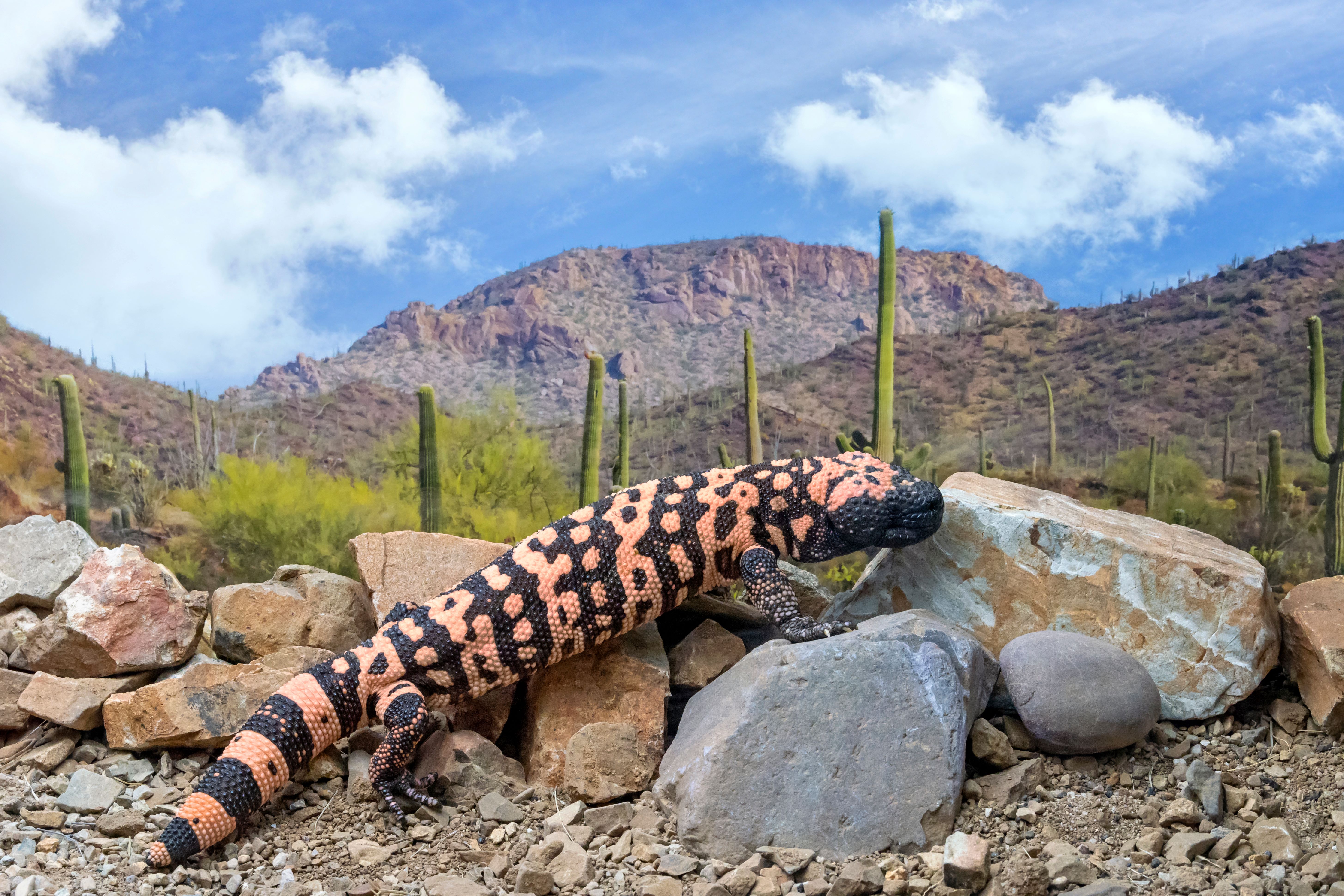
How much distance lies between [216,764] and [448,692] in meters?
0.93

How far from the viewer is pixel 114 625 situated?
4.18 metres

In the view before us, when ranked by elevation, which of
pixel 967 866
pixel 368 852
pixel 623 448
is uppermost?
pixel 623 448

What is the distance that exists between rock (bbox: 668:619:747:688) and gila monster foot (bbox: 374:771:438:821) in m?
1.18

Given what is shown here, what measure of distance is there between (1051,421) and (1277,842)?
10.0m

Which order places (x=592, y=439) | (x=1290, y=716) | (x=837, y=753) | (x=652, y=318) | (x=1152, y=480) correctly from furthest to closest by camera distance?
(x=652, y=318) < (x=1152, y=480) < (x=592, y=439) < (x=1290, y=716) < (x=837, y=753)

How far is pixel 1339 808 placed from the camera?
3.31 meters

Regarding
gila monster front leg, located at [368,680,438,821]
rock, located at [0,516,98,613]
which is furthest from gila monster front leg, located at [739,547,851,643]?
rock, located at [0,516,98,613]

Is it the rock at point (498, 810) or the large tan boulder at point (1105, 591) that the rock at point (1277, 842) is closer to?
the large tan boulder at point (1105, 591)

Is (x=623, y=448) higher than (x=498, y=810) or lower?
higher

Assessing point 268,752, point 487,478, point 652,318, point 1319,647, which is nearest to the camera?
point 268,752

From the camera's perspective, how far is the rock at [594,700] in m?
3.85

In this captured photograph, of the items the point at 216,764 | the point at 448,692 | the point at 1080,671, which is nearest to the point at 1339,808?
the point at 1080,671

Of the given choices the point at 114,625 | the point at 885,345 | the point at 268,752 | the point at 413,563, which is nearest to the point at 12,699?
the point at 114,625

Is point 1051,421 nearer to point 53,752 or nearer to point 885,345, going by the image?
point 885,345
